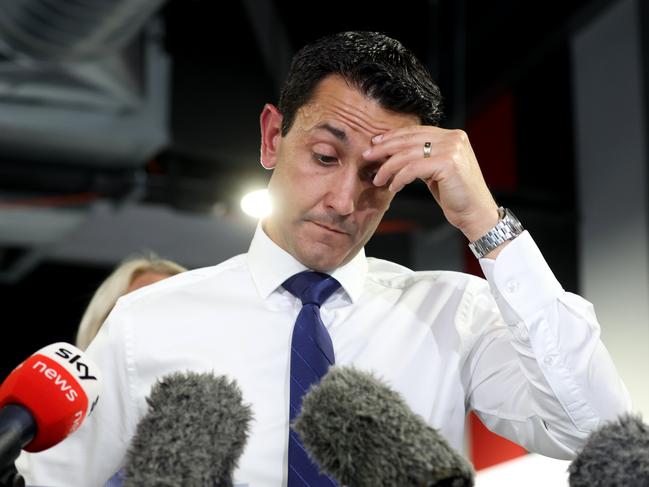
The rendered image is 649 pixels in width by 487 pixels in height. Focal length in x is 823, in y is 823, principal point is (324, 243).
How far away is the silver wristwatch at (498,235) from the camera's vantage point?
94 cm

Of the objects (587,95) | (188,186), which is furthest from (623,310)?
(188,186)

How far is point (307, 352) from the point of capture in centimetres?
98

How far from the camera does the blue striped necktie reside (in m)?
0.89

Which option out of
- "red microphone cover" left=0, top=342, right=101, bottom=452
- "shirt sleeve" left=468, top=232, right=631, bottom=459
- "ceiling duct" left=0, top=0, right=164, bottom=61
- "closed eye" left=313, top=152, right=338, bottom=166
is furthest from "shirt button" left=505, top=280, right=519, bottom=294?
"ceiling duct" left=0, top=0, right=164, bottom=61

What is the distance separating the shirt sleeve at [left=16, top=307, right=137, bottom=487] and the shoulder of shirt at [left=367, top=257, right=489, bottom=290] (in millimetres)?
383

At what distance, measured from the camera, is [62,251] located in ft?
15.6

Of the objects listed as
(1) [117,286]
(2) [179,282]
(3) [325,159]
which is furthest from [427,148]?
(1) [117,286]

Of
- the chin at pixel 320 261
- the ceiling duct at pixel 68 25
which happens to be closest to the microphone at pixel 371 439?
the chin at pixel 320 261

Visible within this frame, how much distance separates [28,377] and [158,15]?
115 inches

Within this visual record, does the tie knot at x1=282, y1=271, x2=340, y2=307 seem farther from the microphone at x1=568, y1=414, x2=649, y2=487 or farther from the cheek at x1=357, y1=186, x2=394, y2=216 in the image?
the microphone at x1=568, y1=414, x2=649, y2=487

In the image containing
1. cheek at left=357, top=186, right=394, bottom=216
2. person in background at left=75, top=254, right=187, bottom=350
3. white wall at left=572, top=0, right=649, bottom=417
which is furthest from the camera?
white wall at left=572, top=0, right=649, bottom=417

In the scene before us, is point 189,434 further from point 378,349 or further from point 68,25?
point 68,25

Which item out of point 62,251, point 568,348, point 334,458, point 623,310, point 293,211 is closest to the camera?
point 334,458

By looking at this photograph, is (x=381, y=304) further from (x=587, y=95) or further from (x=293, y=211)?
(x=587, y=95)
